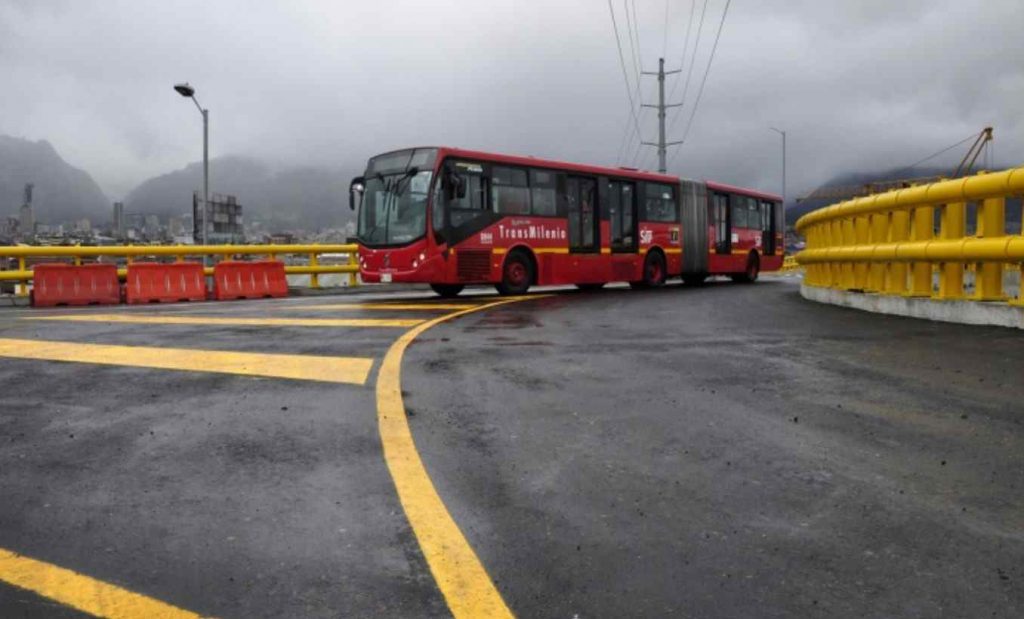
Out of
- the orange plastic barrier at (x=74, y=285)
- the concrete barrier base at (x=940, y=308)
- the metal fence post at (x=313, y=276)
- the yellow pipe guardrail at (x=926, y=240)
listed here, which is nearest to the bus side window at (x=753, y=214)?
the metal fence post at (x=313, y=276)

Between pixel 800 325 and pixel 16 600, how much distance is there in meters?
8.29

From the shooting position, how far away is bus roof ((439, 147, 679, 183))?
16656mm

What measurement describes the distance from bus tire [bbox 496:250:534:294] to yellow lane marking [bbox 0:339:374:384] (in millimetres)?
10480

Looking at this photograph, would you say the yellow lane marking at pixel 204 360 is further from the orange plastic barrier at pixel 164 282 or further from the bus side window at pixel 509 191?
the bus side window at pixel 509 191

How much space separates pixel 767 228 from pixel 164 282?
20865mm

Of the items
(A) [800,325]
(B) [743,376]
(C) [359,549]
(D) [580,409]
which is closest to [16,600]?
(C) [359,549]

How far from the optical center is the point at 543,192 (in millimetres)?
18281

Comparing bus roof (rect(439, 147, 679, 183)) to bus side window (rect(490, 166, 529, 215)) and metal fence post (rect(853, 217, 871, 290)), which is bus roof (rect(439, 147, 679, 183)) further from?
metal fence post (rect(853, 217, 871, 290))

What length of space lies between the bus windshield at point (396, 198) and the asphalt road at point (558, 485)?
10.1 m

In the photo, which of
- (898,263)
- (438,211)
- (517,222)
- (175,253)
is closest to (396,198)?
(438,211)

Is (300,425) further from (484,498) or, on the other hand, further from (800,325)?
Answer: (800,325)

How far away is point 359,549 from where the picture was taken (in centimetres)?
264

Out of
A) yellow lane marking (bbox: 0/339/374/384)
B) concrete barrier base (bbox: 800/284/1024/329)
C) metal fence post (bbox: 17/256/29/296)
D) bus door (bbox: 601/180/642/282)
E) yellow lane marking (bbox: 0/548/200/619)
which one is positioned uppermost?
bus door (bbox: 601/180/642/282)

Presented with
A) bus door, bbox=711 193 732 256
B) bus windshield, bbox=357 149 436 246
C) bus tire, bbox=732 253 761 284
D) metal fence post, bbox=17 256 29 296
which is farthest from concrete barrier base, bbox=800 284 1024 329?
metal fence post, bbox=17 256 29 296
